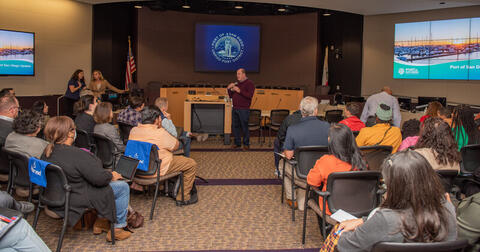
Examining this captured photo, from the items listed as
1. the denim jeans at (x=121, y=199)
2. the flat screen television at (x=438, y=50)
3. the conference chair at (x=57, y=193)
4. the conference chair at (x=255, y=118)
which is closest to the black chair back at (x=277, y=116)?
the conference chair at (x=255, y=118)

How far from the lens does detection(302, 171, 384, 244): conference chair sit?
3223 mm

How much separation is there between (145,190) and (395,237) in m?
4.04

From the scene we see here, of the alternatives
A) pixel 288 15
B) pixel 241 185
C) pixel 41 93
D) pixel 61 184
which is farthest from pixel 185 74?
pixel 61 184

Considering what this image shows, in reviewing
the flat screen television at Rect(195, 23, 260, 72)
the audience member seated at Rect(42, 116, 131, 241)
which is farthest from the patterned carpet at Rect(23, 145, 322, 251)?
the flat screen television at Rect(195, 23, 260, 72)

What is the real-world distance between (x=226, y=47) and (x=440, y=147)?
10912 mm

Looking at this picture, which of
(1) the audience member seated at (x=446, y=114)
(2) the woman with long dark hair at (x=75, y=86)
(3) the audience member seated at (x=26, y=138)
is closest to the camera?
(3) the audience member seated at (x=26, y=138)

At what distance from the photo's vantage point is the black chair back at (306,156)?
166 inches

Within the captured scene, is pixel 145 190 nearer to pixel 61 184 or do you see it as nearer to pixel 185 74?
pixel 61 184

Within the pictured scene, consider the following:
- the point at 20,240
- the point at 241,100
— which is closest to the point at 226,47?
the point at 241,100

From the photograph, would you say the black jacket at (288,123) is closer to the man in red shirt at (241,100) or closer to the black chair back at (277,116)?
the man in red shirt at (241,100)

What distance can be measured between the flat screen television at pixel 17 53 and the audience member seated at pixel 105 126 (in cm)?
459

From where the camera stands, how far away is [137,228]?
4.23m

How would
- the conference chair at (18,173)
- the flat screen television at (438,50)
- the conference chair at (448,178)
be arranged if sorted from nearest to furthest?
the conference chair at (448,178) < the conference chair at (18,173) < the flat screen television at (438,50)

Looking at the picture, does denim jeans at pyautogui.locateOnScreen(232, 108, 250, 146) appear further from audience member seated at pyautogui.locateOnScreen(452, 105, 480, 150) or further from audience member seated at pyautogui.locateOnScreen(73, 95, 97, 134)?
audience member seated at pyautogui.locateOnScreen(452, 105, 480, 150)
